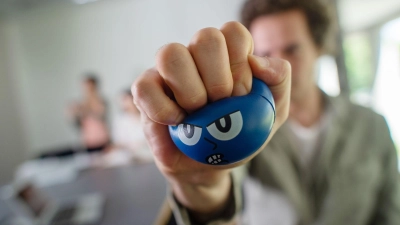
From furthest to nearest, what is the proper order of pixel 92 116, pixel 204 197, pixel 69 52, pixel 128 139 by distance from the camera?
pixel 69 52
pixel 92 116
pixel 128 139
pixel 204 197

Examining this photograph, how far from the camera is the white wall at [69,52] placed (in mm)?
2438

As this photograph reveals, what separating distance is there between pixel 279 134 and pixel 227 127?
328mm

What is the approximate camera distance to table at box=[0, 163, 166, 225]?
73cm

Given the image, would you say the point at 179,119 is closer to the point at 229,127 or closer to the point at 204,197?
the point at 229,127

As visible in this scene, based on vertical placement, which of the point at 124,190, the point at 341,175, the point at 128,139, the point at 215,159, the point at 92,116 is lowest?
the point at 92,116

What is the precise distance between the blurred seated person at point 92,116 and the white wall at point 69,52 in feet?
0.58

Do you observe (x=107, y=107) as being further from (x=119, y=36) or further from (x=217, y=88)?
(x=217, y=88)

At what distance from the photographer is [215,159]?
0.22 metres

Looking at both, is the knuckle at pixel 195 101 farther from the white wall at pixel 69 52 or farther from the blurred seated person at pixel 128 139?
the white wall at pixel 69 52

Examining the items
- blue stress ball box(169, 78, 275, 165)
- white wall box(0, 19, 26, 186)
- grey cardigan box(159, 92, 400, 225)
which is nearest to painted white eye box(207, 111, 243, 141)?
blue stress ball box(169, 78, 275, 165)

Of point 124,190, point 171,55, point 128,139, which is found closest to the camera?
point 171,55

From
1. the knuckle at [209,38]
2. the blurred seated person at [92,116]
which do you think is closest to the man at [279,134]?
the knuckle at [209,38]

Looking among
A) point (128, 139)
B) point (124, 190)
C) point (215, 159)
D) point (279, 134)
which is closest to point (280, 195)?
point (279, 134)

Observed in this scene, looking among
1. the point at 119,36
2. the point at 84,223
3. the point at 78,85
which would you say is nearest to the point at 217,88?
the point at 84,223
